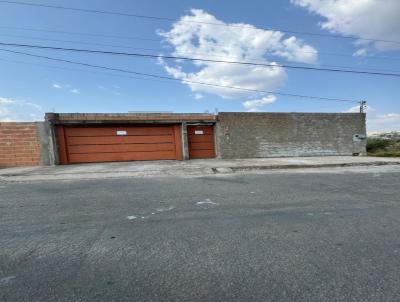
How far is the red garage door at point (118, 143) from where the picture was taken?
41.3 ft

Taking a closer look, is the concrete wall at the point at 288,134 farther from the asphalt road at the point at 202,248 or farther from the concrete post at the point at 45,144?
the concrete post at the point at 45,144

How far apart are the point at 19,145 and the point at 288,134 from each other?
1597 cm

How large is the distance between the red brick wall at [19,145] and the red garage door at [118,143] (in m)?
1.31

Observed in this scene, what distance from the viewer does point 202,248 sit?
2.80m

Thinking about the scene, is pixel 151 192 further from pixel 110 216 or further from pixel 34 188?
pixel 34 188

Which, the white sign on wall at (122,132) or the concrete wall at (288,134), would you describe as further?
the concrete wall at (288,134)

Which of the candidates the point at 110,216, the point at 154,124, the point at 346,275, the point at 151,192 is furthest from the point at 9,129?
the point at 346,275

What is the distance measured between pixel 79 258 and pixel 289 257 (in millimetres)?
2487

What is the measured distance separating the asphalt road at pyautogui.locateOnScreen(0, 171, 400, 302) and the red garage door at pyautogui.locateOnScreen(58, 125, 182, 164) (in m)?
7.75

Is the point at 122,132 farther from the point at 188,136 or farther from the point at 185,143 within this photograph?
the point at 188,136

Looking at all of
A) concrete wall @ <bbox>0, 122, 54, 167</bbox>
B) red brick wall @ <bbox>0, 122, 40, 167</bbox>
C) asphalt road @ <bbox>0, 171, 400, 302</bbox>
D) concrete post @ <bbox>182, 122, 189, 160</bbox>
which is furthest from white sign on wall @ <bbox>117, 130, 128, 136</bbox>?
asphalt road @ <bbox>0, 171, 400, 302</bbox>

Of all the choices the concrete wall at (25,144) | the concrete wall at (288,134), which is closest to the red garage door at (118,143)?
the concrete wall at (25,144)

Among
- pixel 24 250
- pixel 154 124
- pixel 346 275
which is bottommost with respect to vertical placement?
pixel 346 275

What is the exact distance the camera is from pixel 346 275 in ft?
7.16
